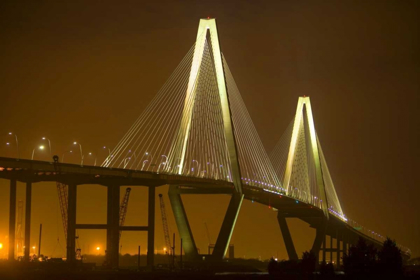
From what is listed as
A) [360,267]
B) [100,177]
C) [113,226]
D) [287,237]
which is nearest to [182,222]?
[113,226]

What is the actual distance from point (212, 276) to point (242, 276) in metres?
2.97

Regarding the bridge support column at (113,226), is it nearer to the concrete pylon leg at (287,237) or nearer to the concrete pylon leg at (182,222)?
the concrete pylon leg at (182,222)

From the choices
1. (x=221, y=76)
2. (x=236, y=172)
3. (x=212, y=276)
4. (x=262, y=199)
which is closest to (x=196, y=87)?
(x=221, y=76)

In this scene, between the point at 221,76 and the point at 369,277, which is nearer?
the point at 369,277

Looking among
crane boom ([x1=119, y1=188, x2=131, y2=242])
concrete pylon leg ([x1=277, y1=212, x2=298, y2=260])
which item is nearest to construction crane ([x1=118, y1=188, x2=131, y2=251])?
crane boom ([x1=119, y1=188, x2=131, y2=242])

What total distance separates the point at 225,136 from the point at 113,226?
1472 centimetres

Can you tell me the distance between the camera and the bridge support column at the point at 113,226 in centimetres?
8612

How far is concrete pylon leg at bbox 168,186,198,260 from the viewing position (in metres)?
84.4

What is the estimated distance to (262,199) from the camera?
108562 millimetres

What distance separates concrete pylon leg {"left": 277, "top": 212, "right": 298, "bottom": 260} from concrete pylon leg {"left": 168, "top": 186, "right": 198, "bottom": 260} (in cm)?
4458

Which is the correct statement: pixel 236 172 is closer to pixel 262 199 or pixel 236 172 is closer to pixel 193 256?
pixel 193 256

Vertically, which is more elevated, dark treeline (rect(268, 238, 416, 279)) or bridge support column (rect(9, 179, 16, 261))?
bridge support column (rect(9, 179, 16, 261))

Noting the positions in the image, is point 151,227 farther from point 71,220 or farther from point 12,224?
point 12,224

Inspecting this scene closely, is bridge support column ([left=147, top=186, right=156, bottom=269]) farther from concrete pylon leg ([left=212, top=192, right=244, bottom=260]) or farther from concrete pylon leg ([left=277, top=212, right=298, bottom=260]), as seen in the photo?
concrete pylon leg ([left=277, top=212, right=298, bottom=260])
